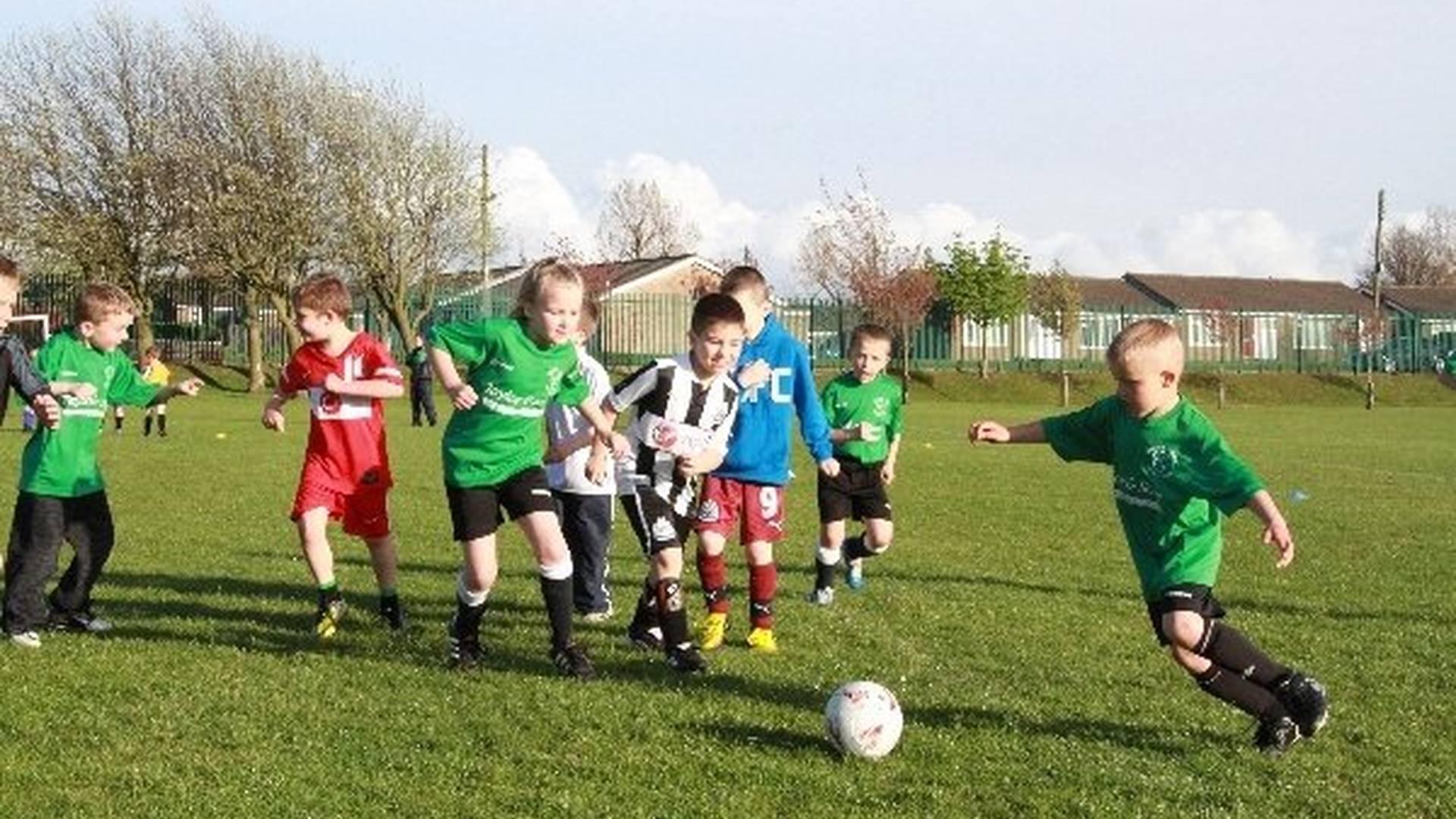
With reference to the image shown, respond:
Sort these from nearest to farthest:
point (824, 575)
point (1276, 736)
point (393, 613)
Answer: point (1276, 736) < point (393, 613) < point (824, 575)

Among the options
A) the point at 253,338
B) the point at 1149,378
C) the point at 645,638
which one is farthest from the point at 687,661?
the point at 253,338

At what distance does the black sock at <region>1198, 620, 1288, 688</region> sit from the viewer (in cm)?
631

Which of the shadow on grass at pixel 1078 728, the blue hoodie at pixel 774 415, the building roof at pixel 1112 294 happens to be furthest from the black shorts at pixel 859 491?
the building roof at pixel 1112 294

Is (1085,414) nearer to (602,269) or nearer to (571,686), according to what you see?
(571,686)

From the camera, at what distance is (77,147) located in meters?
51.4

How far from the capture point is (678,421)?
8.02 metres

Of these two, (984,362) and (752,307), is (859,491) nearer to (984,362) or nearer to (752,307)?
(752,307)

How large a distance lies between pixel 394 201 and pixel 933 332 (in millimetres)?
21895

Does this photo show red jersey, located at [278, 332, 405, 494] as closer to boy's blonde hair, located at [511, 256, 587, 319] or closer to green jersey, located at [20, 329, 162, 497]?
green jersey, located at [20, 329, 162, 497]

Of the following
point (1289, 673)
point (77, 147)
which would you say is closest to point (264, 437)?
point (1289, 673)

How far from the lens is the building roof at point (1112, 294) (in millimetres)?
80625

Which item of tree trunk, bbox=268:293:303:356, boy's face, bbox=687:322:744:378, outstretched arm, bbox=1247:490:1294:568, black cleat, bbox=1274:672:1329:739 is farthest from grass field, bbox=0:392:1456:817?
tree trunk, bbox=268:293:303:356

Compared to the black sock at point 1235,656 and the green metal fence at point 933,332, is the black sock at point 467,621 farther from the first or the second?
the green metal fence at point 933,332

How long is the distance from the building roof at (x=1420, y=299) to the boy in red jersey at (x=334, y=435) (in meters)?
84.8
